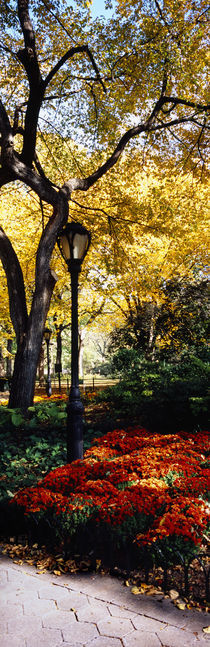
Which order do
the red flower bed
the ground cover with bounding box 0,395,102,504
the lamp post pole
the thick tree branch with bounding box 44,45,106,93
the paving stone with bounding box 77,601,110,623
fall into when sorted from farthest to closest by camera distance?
the thick tree branch with bounding box 44,45,106,93 → the lamp post pole → the ground cover with bounding box 0,395,102,504 → the red flower bed → the paving stone with bounding box 77,601,110,623

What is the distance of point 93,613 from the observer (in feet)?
8.33

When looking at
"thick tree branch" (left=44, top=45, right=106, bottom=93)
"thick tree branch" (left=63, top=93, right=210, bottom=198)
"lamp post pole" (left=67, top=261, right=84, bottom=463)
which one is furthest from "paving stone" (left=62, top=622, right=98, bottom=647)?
"thick tree branch" (left=44, top=45, right=106, bottom=93)

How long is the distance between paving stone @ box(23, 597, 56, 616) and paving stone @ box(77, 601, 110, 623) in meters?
0.20

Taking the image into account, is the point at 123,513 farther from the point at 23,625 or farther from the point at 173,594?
the point at 23,625

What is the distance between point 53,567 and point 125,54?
10.1 metres

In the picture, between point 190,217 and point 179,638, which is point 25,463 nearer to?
Result: point 179,638

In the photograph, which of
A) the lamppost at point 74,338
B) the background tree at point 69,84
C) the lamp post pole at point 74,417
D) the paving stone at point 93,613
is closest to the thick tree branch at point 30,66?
the background tree at point 69,84

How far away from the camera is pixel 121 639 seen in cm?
227

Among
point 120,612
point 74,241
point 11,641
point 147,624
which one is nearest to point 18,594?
point 11,641

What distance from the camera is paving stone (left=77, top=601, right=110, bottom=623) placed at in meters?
2.48

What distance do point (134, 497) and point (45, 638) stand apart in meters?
1.43

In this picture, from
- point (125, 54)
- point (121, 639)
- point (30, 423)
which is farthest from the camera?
point (125, 54)

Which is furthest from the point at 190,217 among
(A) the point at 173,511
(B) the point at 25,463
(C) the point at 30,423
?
(A) the point at 173,511

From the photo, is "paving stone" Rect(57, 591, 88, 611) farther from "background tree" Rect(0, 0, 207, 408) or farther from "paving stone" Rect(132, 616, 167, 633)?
"background tree" Rect(0, 0, 207, 408)
